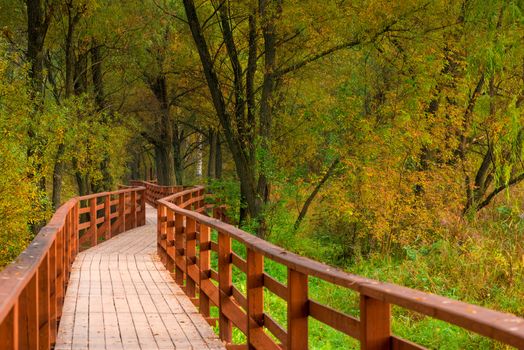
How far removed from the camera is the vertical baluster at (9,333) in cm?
276

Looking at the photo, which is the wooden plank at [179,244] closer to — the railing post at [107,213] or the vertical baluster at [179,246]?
the vertical baluster at [179,246]

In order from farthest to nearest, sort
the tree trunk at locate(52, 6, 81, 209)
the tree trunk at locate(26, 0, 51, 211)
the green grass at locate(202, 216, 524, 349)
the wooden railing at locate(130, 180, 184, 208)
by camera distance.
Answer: the wooden railing at locate(130, 180, 184, 208)
the tree trunk at locate(52, 6, 81, 209)
the tree trunk at locate(26, 0, 51, 211)
the green grass at locate(202, 216, 524, 349)

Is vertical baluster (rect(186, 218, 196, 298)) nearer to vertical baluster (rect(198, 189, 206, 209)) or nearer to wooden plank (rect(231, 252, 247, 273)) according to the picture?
wooden plank (rect(231, 252, 247, 273))

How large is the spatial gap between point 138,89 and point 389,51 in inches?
671

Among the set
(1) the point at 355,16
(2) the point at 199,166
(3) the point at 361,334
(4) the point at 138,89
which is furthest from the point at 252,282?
(2) the point at 199,166

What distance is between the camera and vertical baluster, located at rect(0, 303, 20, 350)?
109 inches

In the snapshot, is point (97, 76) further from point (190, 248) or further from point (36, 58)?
point (190, 248)

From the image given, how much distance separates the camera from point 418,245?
1380 centimetres

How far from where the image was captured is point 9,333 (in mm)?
2789

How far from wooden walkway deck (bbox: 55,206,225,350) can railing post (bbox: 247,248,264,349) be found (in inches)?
40.2

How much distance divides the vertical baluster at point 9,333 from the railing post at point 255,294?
234 cm

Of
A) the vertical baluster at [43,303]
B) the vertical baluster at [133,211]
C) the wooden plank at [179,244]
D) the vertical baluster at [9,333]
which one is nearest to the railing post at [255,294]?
the vertical baluster at [43,303]

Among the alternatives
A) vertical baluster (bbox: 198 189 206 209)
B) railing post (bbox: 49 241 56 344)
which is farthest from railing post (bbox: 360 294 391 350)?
vertical baluster (bbox: 198 189 206 209)

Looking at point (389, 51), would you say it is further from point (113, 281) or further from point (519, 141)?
point (113, 281)
